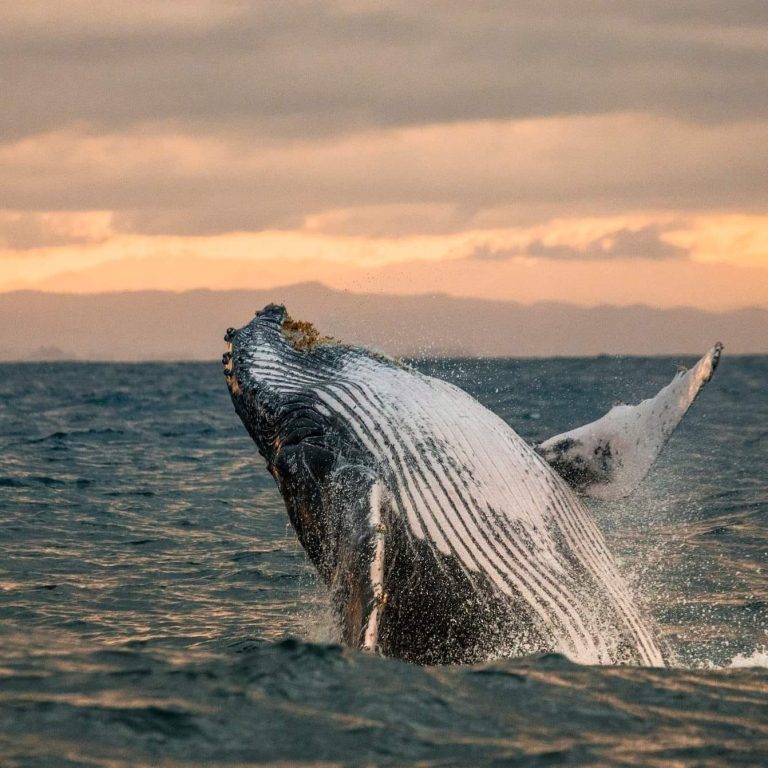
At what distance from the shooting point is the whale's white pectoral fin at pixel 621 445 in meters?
7.68

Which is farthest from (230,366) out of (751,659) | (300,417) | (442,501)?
(751,659)

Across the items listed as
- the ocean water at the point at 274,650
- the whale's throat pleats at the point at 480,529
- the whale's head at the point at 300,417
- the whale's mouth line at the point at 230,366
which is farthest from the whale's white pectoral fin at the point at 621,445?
the whale's mouth line at the point at 230,366

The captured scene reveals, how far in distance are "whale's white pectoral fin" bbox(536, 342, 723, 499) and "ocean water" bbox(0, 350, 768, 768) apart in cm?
121

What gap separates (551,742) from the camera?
206 inches

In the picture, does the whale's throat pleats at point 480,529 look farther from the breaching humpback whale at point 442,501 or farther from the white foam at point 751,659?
the white foam at point 751,659

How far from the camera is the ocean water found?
516 centimetres

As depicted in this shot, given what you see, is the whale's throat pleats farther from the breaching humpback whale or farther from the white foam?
the white foam

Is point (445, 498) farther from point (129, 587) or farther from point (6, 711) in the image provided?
point (129, 587)

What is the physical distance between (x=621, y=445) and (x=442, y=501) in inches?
63.8

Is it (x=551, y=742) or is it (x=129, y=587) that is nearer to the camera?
(x=551, y=742)

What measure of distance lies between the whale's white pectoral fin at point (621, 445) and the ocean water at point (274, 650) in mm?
1209

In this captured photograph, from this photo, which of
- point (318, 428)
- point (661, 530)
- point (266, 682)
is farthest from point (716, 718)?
point (661, 530)

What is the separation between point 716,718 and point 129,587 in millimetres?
6739

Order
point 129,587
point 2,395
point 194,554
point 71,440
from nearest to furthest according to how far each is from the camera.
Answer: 1. point 129,587
2. point 194,554
3. point 71,440
4. point 2,395
